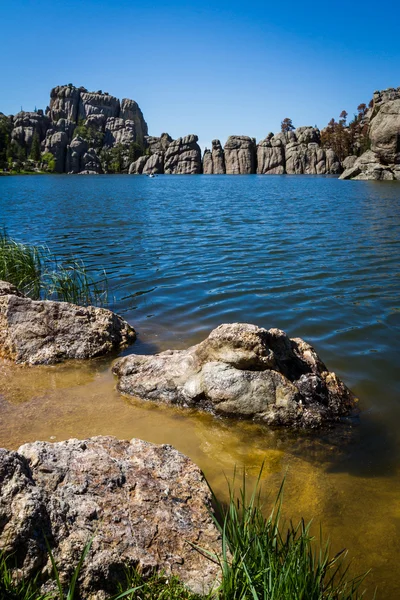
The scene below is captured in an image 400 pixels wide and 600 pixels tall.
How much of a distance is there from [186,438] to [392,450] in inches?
85.1

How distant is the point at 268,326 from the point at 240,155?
120m

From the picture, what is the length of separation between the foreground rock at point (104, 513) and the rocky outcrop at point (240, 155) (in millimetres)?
124062

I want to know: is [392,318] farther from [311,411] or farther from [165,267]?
[165,267]

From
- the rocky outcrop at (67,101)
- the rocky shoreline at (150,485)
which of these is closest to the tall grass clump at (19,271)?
the rocky shoreline at (150,485)

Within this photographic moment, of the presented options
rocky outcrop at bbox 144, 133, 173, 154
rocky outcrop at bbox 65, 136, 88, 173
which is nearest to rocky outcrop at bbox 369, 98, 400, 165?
rocky outcrop at bbox 65, 136, 88, 173

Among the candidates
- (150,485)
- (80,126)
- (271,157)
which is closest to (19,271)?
(150,485)

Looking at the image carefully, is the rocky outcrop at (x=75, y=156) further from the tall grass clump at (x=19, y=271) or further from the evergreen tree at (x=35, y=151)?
the tall grass clump at (x=19, y=271)

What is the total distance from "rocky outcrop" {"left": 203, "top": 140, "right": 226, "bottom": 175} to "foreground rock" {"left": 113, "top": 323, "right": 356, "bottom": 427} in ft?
418

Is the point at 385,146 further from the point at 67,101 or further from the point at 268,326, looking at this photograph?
the point at 67,101

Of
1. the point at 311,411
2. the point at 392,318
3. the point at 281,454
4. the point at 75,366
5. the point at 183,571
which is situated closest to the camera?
the point at 183,571

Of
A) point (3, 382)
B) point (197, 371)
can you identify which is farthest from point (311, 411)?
point (3, 382)

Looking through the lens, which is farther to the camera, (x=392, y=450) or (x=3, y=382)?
(x=3, y=382)

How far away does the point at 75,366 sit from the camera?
682 centimetres

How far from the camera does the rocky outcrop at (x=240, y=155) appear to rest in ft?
399
